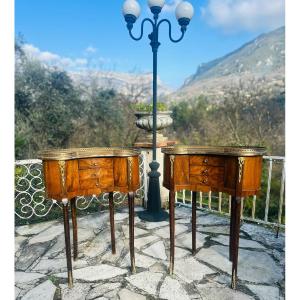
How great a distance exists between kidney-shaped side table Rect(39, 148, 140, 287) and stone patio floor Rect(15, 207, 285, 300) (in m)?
0.21

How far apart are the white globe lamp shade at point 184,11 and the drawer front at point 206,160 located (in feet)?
7.36

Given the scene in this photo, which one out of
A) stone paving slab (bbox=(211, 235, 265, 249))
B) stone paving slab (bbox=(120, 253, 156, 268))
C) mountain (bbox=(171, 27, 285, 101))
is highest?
mountain (bbox=(171, 27, 285, 101))

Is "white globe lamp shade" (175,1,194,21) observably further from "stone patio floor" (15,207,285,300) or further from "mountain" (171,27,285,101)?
"mountain" (171,27,285,101)

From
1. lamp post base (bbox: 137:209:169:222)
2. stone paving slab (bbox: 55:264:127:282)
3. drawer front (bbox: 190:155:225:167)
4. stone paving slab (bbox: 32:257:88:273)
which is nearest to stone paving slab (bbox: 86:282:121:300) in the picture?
stone paving slab (bbox: 55:264:127:282)

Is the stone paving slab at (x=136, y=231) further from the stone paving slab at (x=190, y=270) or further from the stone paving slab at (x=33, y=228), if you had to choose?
the stone paving slab at (x=33, y=228)

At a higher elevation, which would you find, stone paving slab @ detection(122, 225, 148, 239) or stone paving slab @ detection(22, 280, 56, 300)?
stone paving slab @ detection(122, 225, 148, 239)

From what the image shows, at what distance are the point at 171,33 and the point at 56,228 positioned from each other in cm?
307

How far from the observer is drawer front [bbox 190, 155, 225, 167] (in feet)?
7.27

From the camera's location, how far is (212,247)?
289 cm

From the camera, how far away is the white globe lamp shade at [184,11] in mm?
3553

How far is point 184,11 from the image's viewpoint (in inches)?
140

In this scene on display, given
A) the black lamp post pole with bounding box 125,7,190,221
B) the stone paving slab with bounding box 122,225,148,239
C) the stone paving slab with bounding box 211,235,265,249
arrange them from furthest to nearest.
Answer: the black lamp post pole with bounding box 125,7,190,221 → the stone paving slab with bounding box 122,225,148,239 → the stone paving slab with bounding box 211,235,265,249
